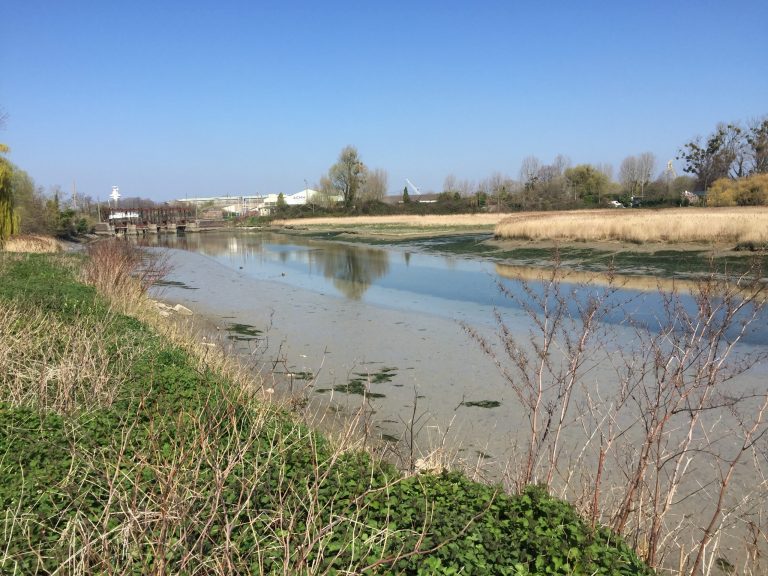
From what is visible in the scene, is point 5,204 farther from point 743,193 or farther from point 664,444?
point 743,193

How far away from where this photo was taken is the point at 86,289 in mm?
12477

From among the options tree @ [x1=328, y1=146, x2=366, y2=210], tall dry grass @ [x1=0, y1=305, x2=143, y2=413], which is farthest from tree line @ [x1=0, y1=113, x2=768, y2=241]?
tall dry grass @ [x1=0, y1=305, x2=143, y2=413]

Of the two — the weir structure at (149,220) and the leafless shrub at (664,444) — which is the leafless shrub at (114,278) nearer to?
the leafless shrub at (664,444)

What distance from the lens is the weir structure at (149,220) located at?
69.6 meters

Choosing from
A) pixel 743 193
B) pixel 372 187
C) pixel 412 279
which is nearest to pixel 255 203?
pixel 372 187

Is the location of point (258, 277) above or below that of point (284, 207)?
below

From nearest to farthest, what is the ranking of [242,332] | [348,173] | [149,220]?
[242,332] → [149,220] → [348,173]

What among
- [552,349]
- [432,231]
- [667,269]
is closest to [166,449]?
[552,349]

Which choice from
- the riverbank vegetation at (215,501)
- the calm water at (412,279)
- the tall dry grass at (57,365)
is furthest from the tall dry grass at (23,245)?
the riverbank vegetation at (215,501)

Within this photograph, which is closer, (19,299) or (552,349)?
(19,299)

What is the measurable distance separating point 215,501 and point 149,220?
256 ft

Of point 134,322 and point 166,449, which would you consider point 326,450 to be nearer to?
point 166,449

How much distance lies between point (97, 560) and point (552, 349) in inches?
346

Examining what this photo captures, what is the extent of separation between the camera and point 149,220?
75500 mm
